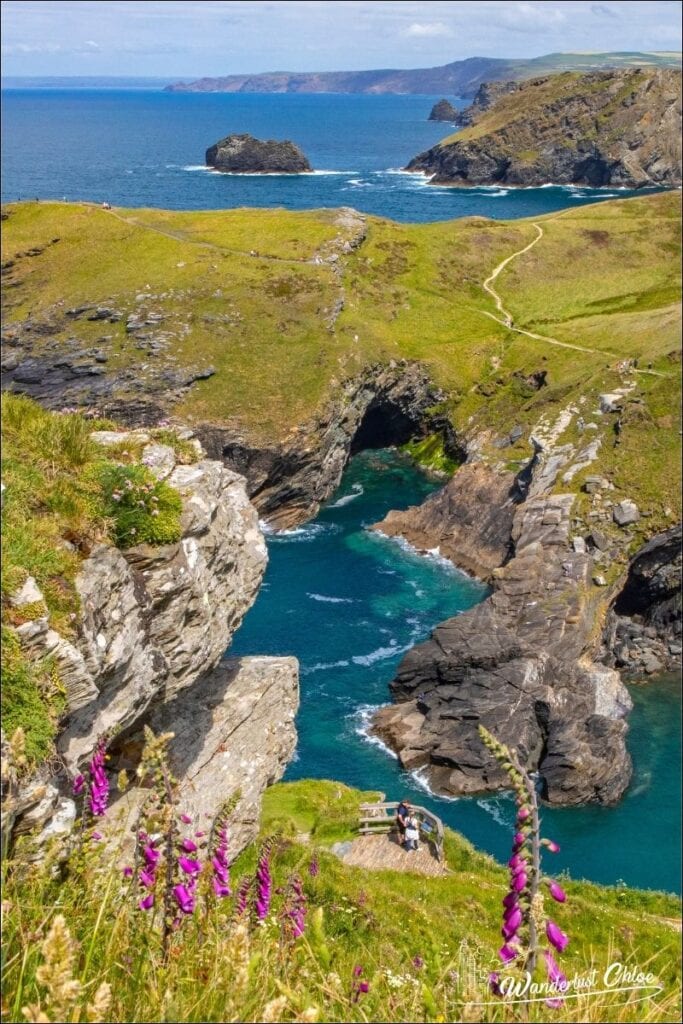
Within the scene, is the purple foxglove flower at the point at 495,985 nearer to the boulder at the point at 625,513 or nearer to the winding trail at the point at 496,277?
the boulder at the point at 625,513

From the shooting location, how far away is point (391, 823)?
32812mm

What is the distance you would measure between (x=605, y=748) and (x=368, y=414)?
58.6m

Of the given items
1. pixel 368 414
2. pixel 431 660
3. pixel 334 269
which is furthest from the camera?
pixel 334 269

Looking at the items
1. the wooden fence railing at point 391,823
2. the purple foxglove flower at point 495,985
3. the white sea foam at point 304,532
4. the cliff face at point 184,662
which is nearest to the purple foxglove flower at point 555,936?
the purple foxglove flower at point 495,985

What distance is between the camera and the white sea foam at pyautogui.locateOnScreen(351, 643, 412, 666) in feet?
194

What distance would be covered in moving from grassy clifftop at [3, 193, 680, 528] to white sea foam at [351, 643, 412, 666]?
2181 cm

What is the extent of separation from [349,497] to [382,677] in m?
32.5

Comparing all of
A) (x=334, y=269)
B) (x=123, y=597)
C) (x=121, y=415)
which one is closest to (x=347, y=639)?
(x=121, y=415)

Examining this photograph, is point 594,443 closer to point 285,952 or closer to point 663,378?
point 663,378

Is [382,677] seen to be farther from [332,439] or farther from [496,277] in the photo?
[496,277]

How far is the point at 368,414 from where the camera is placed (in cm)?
9969

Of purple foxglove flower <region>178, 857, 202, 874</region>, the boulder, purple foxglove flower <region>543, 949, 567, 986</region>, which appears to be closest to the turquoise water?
the boulder

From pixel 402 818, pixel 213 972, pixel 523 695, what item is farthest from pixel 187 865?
pixel 523 695

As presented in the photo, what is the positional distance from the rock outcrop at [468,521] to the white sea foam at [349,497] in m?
6.07
